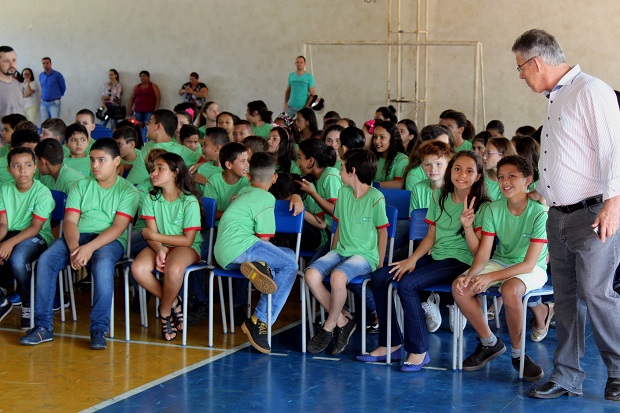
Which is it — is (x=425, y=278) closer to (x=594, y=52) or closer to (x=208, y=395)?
(x=208, y=395)

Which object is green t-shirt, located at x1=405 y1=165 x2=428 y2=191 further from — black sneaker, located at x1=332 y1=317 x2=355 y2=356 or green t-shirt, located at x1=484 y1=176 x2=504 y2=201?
black sneaker, located at x1=332 y1=317 x2=355 y2=356

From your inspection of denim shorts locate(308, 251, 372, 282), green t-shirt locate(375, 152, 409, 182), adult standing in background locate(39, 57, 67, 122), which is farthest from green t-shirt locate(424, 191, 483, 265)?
adult standing in background locate(39, 57, 67, 122)

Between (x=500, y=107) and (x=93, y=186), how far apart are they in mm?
8559

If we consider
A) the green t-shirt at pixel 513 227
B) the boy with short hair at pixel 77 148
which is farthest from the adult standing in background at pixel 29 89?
the green t-shirt at pixel 513 227

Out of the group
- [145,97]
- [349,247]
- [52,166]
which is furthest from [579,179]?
[145,97]

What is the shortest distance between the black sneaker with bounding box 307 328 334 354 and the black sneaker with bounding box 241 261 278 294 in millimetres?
378

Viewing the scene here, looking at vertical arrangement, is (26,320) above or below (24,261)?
below

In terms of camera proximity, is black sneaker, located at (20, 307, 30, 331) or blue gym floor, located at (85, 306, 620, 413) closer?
blue gym floor, located at (85, 306, 620, 413)

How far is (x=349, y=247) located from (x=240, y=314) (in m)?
0.97

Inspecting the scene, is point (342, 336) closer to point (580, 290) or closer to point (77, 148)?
point (580, 290)

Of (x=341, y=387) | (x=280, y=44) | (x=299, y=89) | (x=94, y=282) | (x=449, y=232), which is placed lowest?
(x=341, y=387)

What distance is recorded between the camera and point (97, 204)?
17.8 feet

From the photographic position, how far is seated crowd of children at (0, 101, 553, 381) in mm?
4641

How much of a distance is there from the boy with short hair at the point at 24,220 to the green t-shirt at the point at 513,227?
8.89ft
